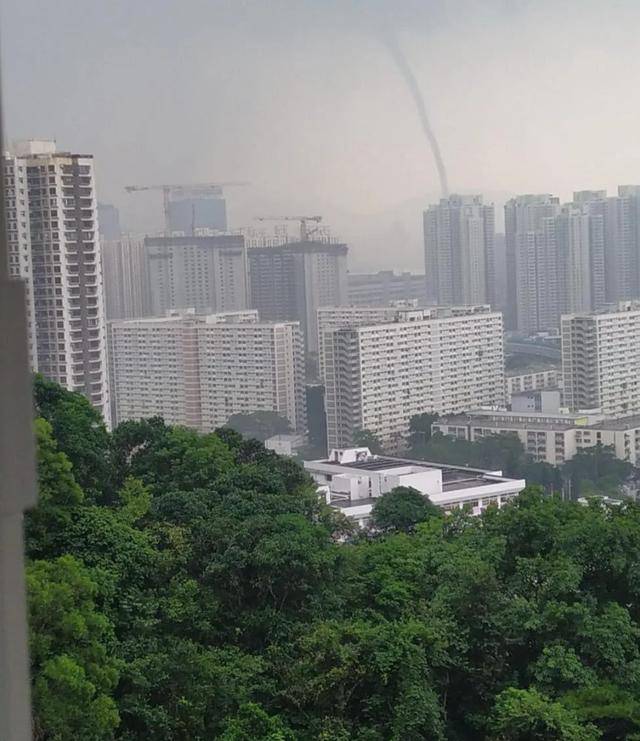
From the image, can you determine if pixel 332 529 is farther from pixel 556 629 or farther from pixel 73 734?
pixel 73 734

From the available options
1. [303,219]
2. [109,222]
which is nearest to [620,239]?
[303,219]

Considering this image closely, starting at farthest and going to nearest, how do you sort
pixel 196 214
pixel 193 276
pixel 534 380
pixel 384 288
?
pixel 196 214 → pixel 384 288 → pixel 193 276 → pixel 534 380

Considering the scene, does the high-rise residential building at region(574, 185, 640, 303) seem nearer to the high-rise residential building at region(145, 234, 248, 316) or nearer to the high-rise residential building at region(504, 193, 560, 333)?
the high-rise residential building at region(504, 193, 560, 333)

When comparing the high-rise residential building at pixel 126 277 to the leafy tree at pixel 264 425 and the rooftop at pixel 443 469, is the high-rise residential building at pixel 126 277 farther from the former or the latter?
the rooftop at pixel 443 469

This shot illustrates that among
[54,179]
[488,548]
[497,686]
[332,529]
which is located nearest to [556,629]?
[497,686]

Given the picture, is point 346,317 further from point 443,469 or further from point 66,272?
point 66,272

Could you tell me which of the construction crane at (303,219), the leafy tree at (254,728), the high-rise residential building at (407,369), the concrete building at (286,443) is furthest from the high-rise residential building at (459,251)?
the leafy tree at (254,728)
